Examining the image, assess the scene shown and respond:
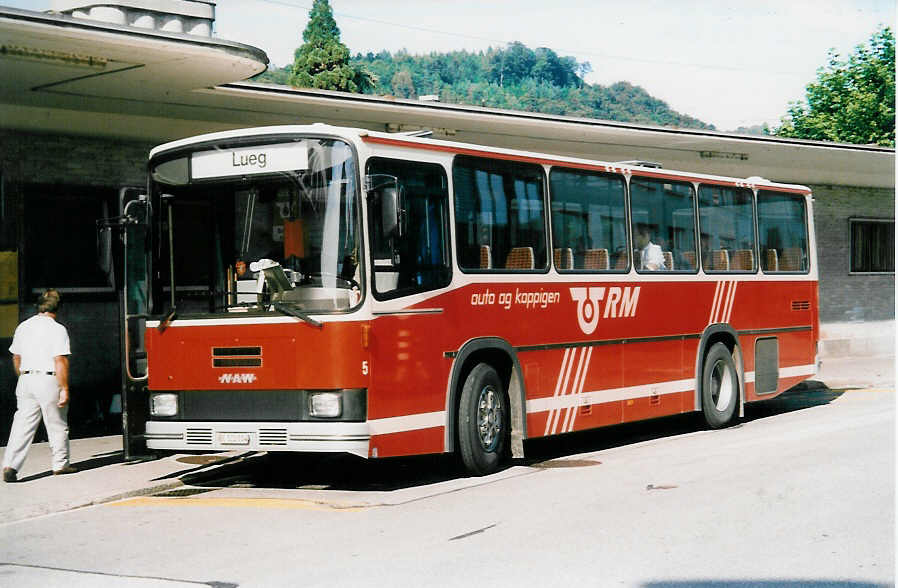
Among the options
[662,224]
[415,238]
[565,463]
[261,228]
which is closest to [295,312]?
[261,228]

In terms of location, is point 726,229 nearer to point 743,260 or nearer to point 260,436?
point 743,260

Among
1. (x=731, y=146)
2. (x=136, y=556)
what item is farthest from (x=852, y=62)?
(x=136, y=556)

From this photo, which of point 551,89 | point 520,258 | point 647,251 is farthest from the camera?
point 551,89

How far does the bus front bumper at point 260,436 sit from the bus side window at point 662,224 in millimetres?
5256

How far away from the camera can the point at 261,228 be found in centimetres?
1033

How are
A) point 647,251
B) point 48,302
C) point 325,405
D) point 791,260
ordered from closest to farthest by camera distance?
point 325,405 → point 48,302 → point 647,251 → point 791,260

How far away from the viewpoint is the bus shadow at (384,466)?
36.6 ft

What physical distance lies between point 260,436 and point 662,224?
6.33 m

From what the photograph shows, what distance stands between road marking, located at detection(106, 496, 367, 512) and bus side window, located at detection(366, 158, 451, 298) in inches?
70.9

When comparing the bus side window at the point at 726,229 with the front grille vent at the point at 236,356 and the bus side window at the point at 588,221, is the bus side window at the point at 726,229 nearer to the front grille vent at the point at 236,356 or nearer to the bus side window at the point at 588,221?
the bus side window at the point at 588,221

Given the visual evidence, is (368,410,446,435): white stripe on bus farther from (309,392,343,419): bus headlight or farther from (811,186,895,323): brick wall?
(811,186,895,323): brick wall

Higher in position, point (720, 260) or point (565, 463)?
point (720, 260)

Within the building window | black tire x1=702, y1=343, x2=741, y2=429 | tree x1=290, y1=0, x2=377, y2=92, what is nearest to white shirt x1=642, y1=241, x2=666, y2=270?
black tire x1=702, y1=343, x2=741, y2=429

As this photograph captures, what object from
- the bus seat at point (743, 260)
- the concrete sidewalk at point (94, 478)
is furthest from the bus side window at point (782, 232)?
the concrete sidewalk at point (94, 478)
